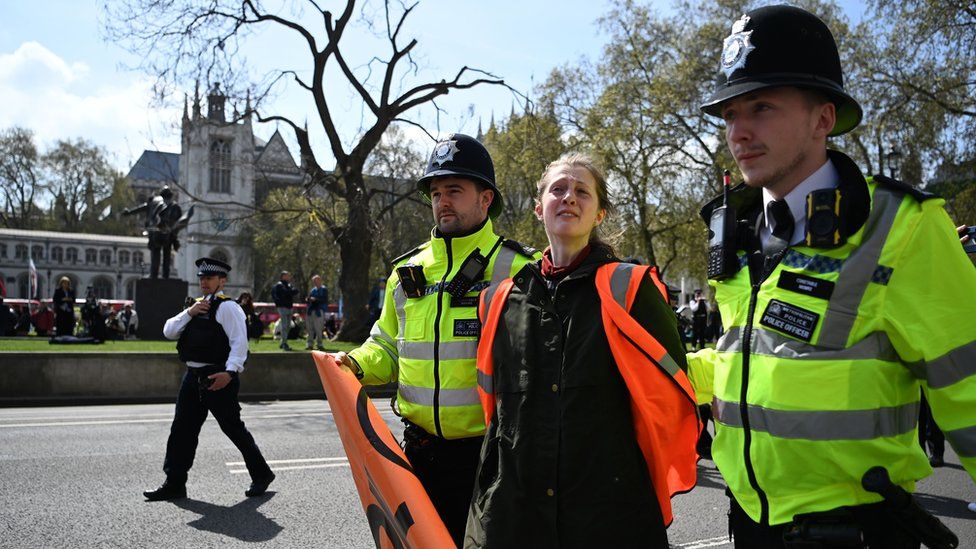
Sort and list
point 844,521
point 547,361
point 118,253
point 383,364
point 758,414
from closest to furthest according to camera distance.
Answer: point 844,521 → point 758,414 → point 547,361 → point 383,364 → point 118,253

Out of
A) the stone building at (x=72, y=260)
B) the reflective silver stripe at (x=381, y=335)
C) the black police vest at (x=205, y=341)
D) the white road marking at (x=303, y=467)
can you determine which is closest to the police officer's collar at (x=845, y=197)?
the reflective silver stripe at (x=381, y=335)

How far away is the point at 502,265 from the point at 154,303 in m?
22.7

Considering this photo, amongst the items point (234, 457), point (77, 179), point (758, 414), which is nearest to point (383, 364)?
point (758, 414)

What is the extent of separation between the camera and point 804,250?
2.03 m

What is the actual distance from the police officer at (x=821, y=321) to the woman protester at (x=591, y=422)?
184 millimetres

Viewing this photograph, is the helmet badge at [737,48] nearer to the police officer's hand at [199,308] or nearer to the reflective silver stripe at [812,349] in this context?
the reflective silver stripe at [812,349]

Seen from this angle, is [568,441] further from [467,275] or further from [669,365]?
[467,275]

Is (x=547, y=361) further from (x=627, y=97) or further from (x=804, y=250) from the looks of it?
(x=627, y=97)

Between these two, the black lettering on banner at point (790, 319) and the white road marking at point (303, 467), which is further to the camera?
the white road marking at point (303, 467)

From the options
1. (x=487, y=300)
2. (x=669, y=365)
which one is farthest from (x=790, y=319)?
(x=487, y=300)

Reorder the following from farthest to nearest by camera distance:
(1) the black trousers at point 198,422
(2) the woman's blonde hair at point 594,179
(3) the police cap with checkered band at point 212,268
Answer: (3) the police cap with checkered band at point 212,268
(1) the black trousers at point 198,422
(2) the woman's blonde hair at point 594,179

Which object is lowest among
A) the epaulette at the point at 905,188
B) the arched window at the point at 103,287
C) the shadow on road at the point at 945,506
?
the shadow on road at the point at 945,506

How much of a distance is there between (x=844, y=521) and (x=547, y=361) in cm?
93

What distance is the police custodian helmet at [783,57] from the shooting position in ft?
6.74
